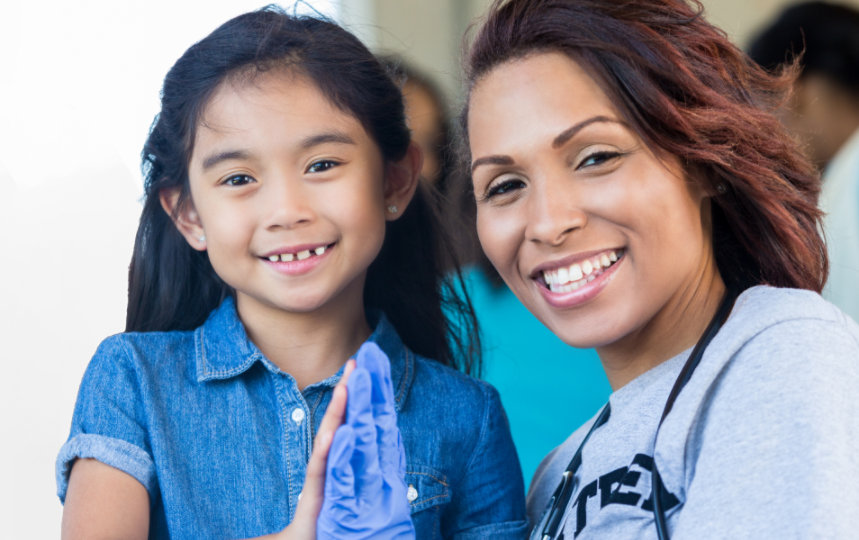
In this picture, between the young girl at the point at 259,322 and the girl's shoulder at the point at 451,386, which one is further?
the girl's shoulder at the point at 451,386

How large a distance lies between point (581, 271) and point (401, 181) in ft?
1.46

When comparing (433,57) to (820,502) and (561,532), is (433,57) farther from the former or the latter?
(820,502)

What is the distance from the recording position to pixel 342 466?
1.08 meters

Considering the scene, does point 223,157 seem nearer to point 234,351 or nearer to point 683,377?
point 234,351

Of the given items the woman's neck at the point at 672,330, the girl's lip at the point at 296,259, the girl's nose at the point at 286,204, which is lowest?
the woman's neck at the point at 672,330

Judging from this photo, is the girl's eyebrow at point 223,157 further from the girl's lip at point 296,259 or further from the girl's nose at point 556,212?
the girl's nose at point 556,212

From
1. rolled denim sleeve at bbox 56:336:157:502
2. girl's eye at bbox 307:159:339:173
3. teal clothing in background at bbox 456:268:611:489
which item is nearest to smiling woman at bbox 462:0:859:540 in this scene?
girl's eye at bbox 307:159:339:173

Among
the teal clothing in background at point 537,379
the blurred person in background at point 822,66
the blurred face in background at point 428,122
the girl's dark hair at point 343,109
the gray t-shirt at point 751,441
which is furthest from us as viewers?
the blurred person in background at point 822,66

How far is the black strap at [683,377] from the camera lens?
1.07 metres

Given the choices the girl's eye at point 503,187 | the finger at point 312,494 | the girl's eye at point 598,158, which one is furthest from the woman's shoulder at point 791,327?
the finger at point 312,494

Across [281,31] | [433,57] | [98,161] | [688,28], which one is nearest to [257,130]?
[281,31]

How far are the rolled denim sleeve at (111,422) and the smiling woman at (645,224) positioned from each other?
58 cm

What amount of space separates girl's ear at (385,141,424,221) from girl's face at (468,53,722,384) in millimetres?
255

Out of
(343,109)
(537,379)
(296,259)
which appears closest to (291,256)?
(296,259)
